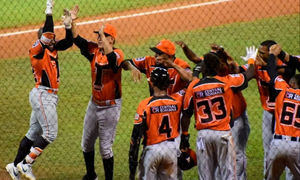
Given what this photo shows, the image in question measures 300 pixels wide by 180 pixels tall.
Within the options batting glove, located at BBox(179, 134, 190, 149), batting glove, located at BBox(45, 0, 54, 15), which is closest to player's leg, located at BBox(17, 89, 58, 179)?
batting glove, located at BBox(45, 0, 54, 15)

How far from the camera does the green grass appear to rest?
1630 centimetres

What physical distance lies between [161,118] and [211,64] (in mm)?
825

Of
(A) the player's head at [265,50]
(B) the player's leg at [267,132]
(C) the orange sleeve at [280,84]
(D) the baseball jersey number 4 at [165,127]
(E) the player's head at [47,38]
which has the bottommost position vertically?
(B) the player's leg at [267,132]

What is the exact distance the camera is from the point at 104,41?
28.0 ft

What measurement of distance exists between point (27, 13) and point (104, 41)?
8.56 m

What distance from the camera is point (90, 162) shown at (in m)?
9.16

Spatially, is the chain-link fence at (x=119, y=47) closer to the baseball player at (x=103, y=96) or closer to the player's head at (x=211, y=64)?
the baseball player at (x=103, y=96)

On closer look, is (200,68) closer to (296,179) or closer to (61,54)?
(296,179)

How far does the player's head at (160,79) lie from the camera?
770cm

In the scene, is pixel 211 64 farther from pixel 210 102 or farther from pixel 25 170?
pixel 25 170

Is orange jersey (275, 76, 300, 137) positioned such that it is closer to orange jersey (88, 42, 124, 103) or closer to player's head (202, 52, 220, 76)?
player's head (202, 52, 220, 76)

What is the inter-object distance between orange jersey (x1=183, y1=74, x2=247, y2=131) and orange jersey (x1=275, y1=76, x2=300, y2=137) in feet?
1.89

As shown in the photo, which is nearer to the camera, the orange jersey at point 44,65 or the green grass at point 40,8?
the orange jersey at point 44,65

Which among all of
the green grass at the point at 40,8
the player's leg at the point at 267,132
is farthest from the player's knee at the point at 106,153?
the green grass at the point at 40,8
